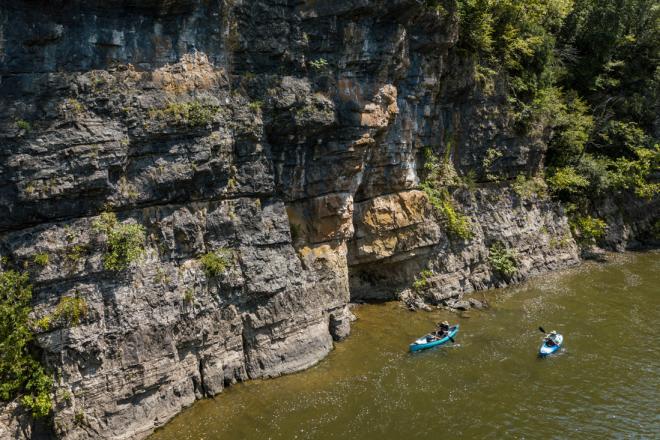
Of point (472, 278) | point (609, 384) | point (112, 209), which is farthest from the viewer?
point (472, 278)

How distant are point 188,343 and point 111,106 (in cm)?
696

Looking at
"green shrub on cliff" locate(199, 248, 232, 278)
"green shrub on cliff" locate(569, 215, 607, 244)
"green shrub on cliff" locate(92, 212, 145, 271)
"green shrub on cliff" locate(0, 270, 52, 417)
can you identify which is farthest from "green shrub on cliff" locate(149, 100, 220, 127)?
"green shrub on cliff" locate(569, 215, 607, 244)

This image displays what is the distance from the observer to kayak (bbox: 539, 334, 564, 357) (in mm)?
17875

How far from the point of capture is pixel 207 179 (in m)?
15.5

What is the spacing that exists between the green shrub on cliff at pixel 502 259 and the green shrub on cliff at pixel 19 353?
62.0ft

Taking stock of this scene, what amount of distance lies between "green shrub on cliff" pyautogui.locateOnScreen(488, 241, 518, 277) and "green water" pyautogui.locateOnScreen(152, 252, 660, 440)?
2551 millimetres

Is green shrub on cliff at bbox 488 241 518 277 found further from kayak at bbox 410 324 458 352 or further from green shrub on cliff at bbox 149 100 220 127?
green shrub on cliff at bbox 149 100 220 127

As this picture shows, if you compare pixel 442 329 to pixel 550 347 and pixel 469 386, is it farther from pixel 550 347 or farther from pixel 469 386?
pixel 550 347

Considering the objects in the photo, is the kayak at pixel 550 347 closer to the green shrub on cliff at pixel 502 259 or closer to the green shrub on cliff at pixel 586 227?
the green shrub on cliff at pixel 502 259

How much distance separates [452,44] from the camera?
21219 millimetres

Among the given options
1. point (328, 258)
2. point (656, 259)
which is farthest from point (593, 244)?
point (328, 258)

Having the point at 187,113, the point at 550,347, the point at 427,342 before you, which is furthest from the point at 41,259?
the point at 550,347

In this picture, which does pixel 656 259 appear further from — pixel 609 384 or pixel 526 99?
pixel 609 384

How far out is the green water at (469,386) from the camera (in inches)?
559
